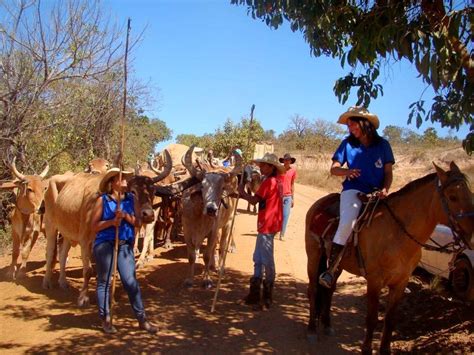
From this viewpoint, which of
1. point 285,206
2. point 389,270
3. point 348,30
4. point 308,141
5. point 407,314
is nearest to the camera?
point 389,270

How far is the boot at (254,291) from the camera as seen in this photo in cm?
709

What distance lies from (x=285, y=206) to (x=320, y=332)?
19.5 feet

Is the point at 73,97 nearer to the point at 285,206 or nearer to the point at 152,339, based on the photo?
the point at 285,206

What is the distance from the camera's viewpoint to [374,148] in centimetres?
565

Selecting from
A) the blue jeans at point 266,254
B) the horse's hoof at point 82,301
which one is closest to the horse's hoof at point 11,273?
the horse's hoof at point 82,301

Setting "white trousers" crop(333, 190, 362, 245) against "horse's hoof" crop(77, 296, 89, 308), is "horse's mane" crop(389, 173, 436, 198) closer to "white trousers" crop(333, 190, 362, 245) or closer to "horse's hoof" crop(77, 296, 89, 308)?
"white trousers" crop(333, 190, 362, 245)

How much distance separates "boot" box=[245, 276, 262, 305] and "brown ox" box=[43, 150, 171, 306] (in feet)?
6.61

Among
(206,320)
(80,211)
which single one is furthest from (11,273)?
(206,320)

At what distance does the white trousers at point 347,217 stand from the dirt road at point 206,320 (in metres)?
1.52

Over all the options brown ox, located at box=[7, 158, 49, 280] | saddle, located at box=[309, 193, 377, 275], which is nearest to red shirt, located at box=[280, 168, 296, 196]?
saddle, located at box=[309, 193, 377, 275]

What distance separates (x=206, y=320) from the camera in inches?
259

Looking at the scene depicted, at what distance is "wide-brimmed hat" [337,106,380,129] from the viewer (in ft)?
18.5

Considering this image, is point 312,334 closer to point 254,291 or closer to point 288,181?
point 254,291

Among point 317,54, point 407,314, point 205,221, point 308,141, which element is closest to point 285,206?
point 205,221
